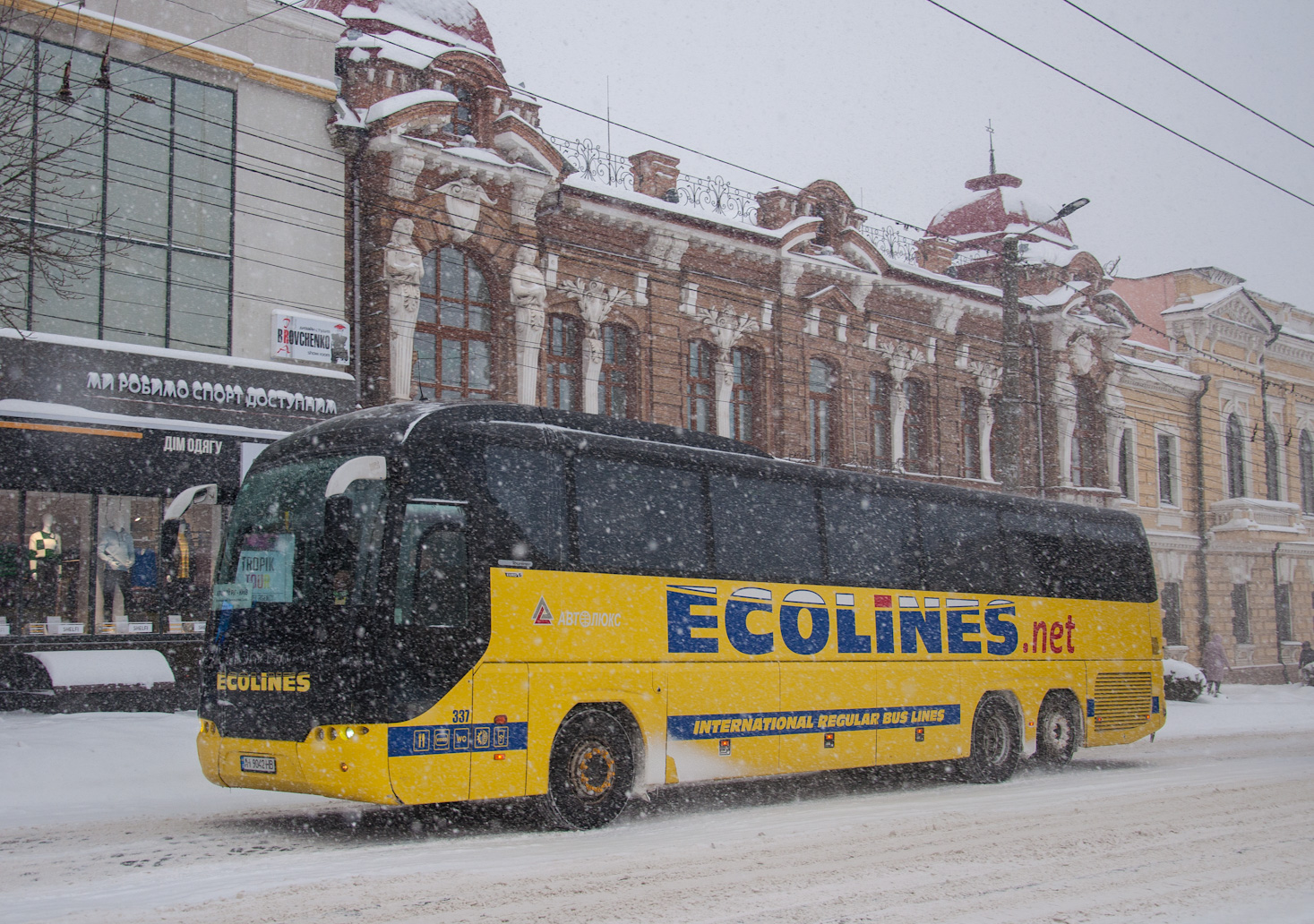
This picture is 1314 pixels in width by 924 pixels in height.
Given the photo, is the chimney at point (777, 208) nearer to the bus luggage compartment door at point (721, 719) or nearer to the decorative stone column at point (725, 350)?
the decorative stone column at point (725, 350)

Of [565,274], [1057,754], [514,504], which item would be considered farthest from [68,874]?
[565,274]

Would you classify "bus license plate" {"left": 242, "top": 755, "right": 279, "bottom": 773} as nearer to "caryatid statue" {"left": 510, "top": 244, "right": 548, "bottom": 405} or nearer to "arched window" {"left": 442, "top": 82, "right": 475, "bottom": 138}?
"caryatid statue" {"left": 510, "top": 244, "right": 548, "bottom": 405}

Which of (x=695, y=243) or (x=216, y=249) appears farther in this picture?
(x=695, y=243)

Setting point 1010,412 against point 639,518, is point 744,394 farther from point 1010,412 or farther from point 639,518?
point 639,518

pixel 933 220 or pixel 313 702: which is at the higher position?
pixel 933 220

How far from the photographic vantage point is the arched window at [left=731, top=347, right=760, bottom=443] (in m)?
26.7

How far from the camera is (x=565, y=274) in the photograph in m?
23.4

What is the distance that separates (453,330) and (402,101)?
384cm

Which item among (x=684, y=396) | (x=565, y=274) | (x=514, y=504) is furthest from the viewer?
(x=684, y=396)

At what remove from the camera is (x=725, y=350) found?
26.3 m

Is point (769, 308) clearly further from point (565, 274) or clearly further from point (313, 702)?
point (313, 702)

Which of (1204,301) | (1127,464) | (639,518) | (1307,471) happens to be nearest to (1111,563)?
(639,518)

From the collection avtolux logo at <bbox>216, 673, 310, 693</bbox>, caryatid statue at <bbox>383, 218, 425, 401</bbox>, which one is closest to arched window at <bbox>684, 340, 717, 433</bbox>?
caryatid statue at <bbox>383, 218, 425, 401</bbox>

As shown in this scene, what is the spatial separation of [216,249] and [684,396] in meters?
9.93
